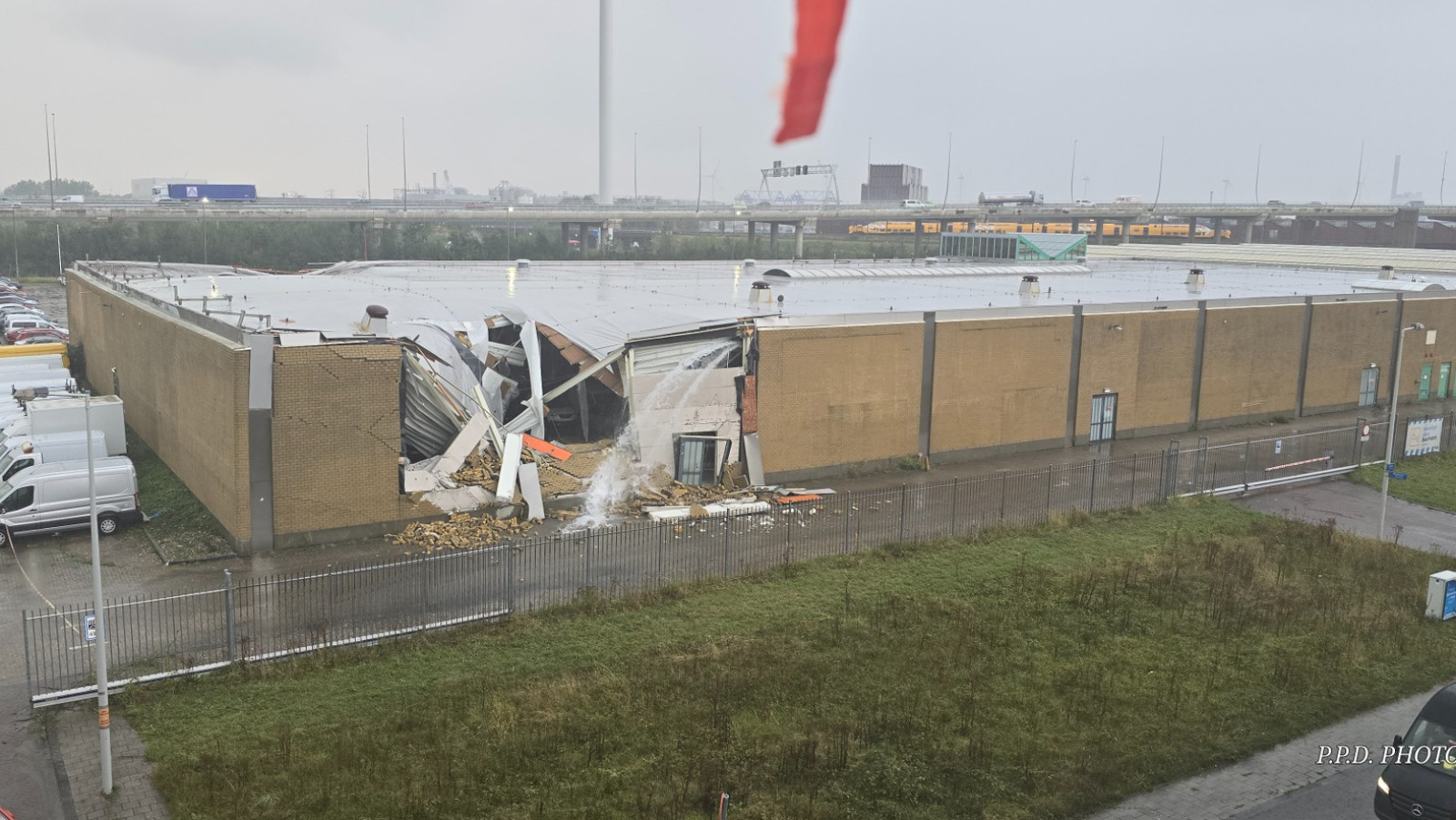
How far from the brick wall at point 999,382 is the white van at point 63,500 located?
17077mm

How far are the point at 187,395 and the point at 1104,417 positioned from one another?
23.2 meters

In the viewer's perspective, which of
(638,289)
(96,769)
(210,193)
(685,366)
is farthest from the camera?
(210,193)

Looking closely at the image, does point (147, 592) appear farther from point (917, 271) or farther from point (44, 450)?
point (917, 271)

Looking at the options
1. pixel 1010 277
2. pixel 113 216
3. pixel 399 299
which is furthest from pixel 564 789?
pixel 113 216

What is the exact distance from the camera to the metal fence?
1438 centimetres

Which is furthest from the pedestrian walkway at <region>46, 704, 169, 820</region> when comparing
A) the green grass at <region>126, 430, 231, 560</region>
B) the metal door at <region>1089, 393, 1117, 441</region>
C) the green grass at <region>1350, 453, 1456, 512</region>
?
the metal door at <region>1089, 393, 1117, 441</region>

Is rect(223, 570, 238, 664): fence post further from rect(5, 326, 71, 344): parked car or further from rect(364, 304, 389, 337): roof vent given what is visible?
rect(5, 326, 71, 344): parked car

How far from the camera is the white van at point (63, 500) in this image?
760 inches

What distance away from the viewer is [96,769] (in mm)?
11438

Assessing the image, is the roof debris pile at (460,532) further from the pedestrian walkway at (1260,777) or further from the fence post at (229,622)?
the pedestrian walkway at (1260,777)

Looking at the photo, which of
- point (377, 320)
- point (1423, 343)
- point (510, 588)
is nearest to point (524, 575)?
point (510, 588)

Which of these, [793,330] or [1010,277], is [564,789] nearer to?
[793,330]

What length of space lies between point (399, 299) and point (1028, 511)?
55.5 ft

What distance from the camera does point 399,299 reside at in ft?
95.0
